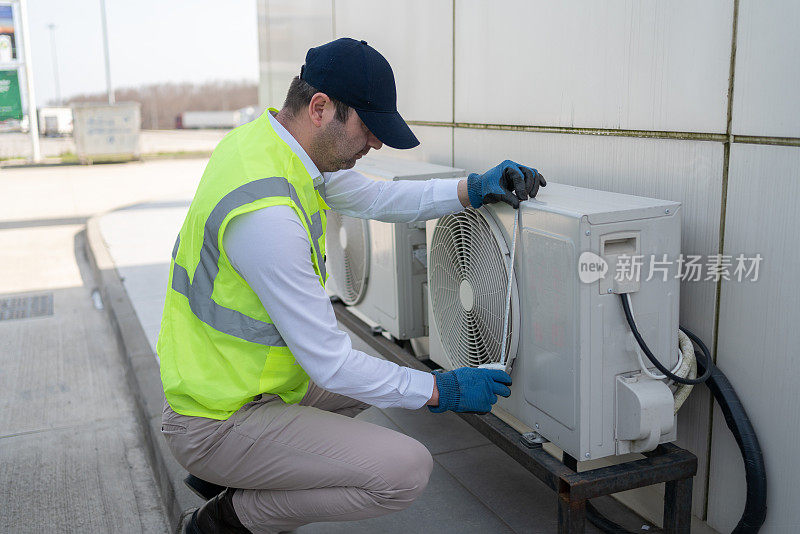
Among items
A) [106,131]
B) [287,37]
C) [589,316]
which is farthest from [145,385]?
[106,131]

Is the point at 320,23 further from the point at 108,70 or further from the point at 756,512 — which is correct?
the point at 108,70

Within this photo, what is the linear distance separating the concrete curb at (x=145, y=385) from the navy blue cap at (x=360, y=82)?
4.91 feet

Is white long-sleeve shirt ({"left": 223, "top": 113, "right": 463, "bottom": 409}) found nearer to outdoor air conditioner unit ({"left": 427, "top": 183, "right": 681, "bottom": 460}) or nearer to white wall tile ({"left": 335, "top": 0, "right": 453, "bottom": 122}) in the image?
outdoor air conditioner unit ({"left": 427, "top": 183, "right": 681, "bottom": 460})

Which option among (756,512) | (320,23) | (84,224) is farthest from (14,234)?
(756,512)

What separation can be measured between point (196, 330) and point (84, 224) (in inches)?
328

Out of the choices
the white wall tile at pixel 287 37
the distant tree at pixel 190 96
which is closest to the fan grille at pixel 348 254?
the white wall tile at pixel 287 37

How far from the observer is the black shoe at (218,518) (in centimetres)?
228

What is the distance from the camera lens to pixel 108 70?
27.0 m

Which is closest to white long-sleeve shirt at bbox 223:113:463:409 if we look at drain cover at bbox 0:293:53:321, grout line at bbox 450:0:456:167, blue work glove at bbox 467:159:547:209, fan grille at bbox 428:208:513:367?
fan grille at bbox 428:208:513:367

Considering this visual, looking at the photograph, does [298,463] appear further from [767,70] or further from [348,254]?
[348,254]

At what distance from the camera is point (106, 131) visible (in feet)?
59.1

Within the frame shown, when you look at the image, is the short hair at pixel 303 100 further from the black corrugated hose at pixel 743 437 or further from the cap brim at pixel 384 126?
the black corrugated hose at pixel 743 437

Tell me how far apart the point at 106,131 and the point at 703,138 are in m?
18.0

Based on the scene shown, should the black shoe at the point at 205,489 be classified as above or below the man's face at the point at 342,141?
below
